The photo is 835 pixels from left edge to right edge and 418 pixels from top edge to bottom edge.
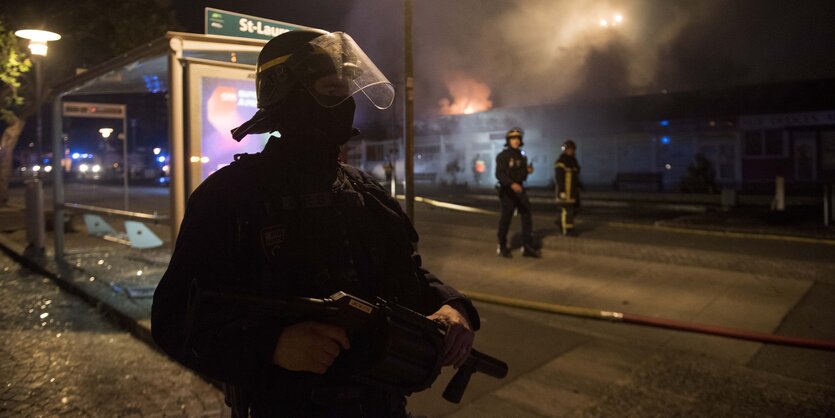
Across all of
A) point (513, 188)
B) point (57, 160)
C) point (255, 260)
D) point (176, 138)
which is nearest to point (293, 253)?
point (255, 260)

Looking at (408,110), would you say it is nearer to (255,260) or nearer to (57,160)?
(255,260)

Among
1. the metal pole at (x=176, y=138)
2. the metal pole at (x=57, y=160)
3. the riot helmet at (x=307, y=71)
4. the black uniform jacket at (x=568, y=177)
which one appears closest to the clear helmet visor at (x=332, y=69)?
the riot helmet at (x=307, y=71)

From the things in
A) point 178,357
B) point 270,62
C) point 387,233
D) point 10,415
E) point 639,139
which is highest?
point 639,139

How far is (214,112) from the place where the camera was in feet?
16.5

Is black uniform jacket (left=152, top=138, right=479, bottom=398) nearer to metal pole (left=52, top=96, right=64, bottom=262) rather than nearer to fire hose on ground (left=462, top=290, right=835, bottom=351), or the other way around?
fire hose on ground (left=462, top=290, right=835, bottom=351)

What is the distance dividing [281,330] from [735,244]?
30.3ft

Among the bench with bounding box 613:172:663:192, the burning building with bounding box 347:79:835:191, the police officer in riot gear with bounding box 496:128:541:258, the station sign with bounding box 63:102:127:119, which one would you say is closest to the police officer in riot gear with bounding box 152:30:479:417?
the police officer in riot gear with bounding box 496:128:541:258

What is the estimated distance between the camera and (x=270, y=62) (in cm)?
169

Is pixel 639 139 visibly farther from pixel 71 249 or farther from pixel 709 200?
pixel 71 249

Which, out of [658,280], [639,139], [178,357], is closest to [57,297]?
[178,357]

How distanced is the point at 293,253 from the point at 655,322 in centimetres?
464

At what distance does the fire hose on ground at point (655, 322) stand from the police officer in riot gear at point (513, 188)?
2.14 metres

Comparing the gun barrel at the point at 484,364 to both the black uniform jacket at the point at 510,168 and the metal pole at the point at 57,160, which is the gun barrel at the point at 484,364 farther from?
the metal pole at the point at 57,160

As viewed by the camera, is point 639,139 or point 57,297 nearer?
point 57,297
